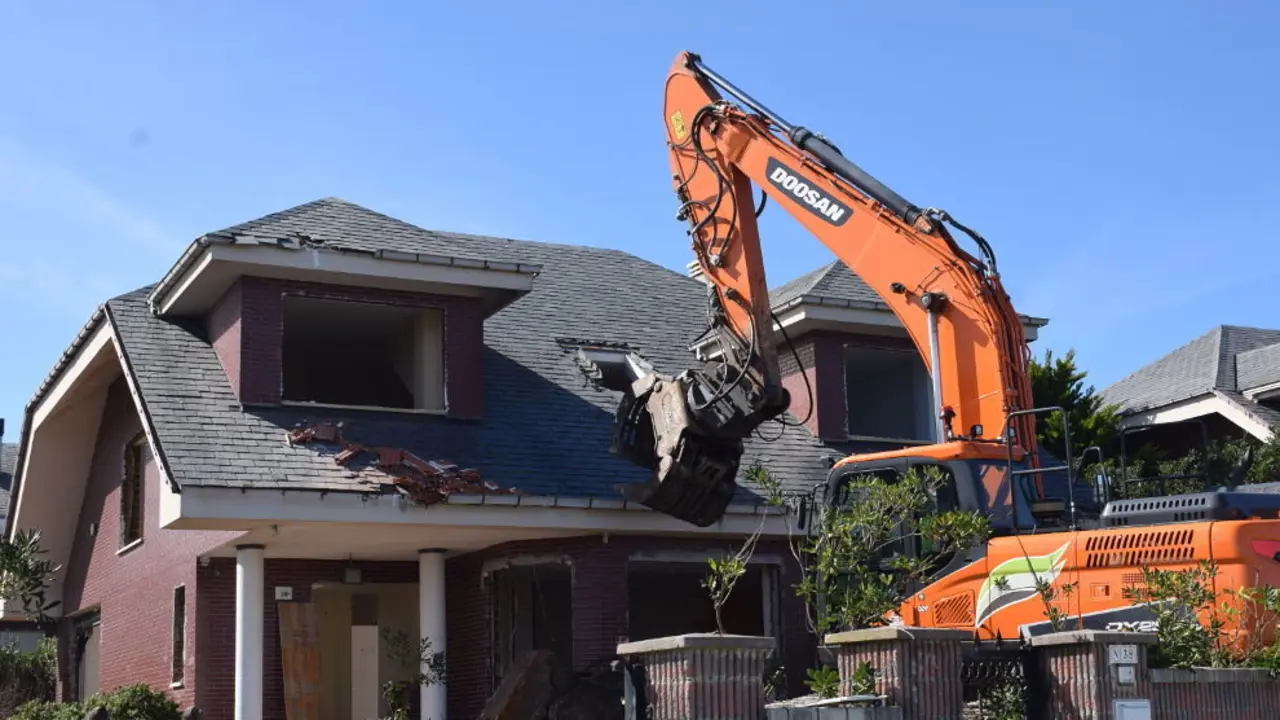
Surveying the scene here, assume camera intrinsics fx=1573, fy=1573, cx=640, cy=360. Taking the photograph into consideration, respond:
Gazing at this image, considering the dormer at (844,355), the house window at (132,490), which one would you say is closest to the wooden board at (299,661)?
the house window at (132,490)

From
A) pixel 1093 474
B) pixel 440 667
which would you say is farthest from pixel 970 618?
pixel 440 667

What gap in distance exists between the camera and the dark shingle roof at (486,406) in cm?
1580

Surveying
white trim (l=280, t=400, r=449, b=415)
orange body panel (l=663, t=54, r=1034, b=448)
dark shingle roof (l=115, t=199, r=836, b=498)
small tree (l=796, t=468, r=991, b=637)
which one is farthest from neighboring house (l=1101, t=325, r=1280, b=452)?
small tree (l=796, t=468, r=991, b=637)

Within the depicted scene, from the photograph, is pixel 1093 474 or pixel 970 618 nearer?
pixel 970 618

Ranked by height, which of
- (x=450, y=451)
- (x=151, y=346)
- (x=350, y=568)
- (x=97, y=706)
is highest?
(x=151, y=346)

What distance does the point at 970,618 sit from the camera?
39.9 ft

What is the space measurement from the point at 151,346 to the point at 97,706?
404 cm

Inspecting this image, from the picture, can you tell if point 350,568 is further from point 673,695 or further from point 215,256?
point 673,695

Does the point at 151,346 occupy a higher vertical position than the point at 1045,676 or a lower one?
higher

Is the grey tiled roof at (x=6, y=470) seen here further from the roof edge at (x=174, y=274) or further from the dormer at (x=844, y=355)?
the dormer at (x=844, y=355)

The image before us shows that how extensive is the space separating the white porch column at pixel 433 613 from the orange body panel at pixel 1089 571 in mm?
6653

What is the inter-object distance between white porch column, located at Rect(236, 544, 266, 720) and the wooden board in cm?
82

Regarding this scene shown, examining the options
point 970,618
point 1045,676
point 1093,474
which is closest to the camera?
point 1045,676

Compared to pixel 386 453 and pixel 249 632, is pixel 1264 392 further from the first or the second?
pixel 249 632
